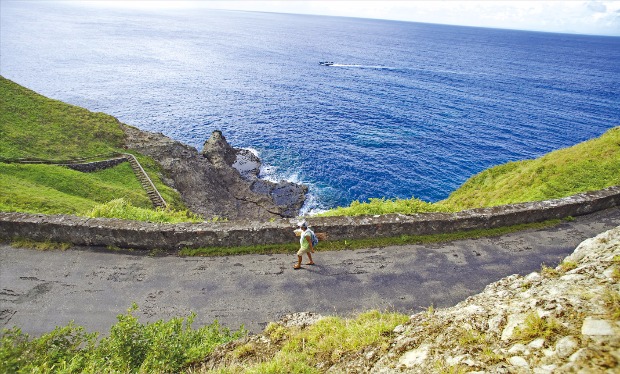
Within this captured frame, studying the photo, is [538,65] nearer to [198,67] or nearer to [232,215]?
[198,67]

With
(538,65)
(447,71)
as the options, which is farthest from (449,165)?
(538,65)

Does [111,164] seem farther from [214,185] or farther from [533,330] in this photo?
[533,330]

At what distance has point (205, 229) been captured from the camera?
1340 centimetres

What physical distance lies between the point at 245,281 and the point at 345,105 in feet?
263

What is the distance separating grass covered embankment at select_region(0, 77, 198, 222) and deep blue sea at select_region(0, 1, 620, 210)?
2016 centimetres

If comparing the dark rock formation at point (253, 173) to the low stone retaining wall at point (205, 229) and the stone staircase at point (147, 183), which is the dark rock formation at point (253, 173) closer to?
the stone staircase at point (147, 183)

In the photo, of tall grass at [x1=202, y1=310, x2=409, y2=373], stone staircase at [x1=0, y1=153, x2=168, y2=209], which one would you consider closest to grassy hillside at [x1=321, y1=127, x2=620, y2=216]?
tall grass at [x1=202, y1=310, x2=409, y2=373]

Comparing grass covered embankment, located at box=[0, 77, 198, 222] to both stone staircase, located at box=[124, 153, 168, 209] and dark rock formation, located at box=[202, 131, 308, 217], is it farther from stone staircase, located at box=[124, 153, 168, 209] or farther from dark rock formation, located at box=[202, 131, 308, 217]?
dark rock formation, located at box=[202, 131, 308, 217]

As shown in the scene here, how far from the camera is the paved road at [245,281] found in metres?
10.8

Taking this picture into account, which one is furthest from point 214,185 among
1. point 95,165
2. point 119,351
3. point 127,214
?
point 119,351

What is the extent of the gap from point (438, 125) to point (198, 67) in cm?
9558

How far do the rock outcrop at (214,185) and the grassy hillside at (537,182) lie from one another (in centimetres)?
2318

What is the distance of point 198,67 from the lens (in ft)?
427

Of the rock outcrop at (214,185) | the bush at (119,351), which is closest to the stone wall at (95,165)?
the rock outcrop at (214,185)
